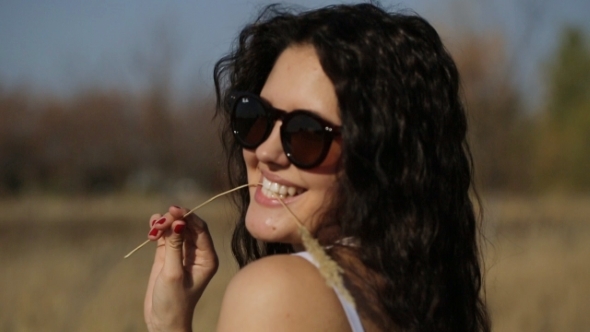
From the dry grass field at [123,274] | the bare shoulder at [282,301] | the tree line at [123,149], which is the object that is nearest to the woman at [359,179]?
the bare shoulder at [282,301]

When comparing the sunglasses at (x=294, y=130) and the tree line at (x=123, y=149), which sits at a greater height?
the sunglasses at (x=294, y=130)

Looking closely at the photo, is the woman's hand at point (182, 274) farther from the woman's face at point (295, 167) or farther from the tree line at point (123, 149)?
the tree line at point (123, 149)

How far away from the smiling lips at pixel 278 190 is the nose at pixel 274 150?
0.14ft

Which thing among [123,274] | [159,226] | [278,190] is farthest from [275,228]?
[123,274]

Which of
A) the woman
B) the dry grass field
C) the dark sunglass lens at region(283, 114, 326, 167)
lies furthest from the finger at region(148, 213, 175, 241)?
the dry grass field

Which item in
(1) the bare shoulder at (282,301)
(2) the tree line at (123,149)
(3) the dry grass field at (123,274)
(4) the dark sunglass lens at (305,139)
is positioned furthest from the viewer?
(2) the tree line at (123,149)

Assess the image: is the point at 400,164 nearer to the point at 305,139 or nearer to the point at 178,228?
the point at 305,139

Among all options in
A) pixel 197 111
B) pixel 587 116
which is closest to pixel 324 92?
pixel 197 111

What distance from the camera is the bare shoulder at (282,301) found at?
1.52m

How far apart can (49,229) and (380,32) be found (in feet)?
40.7

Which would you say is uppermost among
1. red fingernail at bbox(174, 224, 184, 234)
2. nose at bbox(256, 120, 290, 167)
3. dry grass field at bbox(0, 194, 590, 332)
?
nose at bbox(256, 120, 290, 167)

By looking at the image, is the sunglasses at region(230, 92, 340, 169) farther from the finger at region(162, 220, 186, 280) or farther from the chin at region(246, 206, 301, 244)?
the finger at region(162, 220, 186, 280)

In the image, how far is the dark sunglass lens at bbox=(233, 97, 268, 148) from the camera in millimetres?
1754

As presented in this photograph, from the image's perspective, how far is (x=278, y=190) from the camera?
5.74 ft
